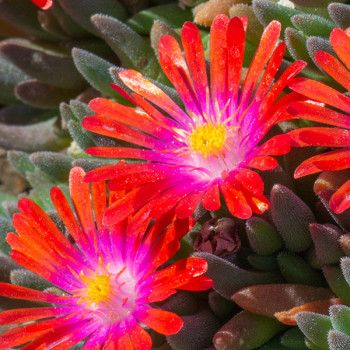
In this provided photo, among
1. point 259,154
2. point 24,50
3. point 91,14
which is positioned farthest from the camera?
point 24,50

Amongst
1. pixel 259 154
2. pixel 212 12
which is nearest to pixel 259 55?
pixel 259 154

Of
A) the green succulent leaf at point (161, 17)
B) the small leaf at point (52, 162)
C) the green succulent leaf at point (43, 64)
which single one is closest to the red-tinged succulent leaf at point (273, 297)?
the small leaf at point (52, 162)

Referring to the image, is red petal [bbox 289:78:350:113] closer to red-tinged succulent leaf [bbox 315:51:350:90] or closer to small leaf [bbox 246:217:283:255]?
red-tinged succulent leaf [bbox 315:51:350:90]

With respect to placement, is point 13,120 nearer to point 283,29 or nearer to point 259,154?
point 283,29

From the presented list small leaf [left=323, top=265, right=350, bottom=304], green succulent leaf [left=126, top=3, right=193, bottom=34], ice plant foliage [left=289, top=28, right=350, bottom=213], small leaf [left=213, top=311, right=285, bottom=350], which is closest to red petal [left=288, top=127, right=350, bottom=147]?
ice plant foliage [left=289, top=28, right=350, bottom=213]

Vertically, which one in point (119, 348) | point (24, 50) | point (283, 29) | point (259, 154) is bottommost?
point (119, 348)

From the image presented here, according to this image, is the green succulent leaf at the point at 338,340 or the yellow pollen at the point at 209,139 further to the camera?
the yellow pollen at the point at 209,139

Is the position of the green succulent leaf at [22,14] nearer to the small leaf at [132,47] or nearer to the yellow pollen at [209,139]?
the small leaf at [132,47]
